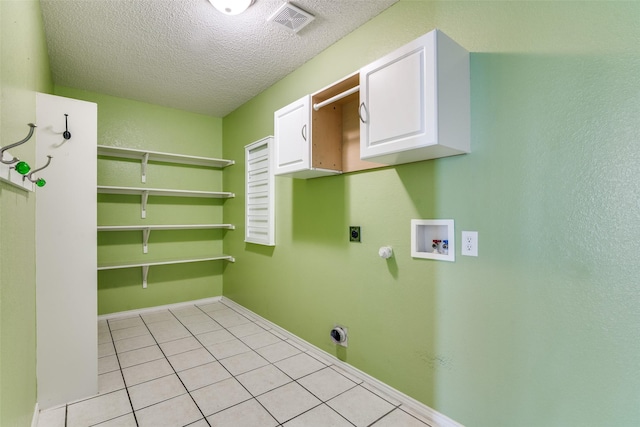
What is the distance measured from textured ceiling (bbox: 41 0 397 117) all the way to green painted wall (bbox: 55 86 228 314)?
0.39 m

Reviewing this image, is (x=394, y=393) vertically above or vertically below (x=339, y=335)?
below

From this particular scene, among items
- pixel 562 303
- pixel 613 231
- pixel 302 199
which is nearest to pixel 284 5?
pixel 302 199

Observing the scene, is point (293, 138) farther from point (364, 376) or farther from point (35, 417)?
point (35, 417)

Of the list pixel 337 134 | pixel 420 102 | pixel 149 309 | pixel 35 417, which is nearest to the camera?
pixel 420 102

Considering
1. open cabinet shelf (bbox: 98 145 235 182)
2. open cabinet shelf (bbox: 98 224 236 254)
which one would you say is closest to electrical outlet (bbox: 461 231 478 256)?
open cabinet shelf (bbox: 98 224 236 254)

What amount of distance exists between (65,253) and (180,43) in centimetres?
174

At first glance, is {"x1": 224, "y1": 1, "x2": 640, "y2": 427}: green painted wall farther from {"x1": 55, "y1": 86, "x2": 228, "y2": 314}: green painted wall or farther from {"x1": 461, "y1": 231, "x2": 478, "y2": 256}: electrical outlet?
{"x1": 55, "y1": 86, "x2": 228, "y2": 314}: green painted wall

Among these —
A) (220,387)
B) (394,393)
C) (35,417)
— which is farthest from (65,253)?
(394,393)

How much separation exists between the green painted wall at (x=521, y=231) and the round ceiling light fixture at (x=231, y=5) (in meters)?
0.80

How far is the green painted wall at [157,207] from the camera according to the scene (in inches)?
133

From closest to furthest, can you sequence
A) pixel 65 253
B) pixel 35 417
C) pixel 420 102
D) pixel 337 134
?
pixel 420 102
pixel 35 417
pixel 65 253
pixel 337 134

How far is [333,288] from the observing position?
240 centimetres

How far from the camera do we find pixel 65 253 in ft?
6.22

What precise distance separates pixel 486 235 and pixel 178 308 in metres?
3.62
